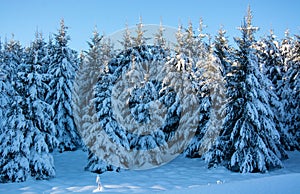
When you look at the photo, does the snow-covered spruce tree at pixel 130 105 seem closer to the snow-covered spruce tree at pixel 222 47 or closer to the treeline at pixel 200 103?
the treeline at pixel 200 103

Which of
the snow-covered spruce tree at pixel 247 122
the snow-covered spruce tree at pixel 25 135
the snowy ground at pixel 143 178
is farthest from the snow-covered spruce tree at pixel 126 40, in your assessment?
the snowy ground at pixel 143 178

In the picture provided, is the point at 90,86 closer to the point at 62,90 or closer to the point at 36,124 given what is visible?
the point at 62,90

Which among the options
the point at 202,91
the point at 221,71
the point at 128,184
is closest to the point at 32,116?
the point at 128,184

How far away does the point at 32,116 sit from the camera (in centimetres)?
1752

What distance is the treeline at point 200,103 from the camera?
17.1 metres

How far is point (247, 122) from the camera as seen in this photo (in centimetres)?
1884

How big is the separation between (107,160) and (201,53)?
12879mm

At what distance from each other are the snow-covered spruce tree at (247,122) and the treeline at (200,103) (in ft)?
0.22

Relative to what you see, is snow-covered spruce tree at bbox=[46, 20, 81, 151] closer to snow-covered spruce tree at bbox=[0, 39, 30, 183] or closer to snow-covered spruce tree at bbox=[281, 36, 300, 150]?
snow-covered spruce tree at bbox=[0, 39, 30, 183]

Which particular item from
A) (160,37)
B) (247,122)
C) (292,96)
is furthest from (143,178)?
(292,96)

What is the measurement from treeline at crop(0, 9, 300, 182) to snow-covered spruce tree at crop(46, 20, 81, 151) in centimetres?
9

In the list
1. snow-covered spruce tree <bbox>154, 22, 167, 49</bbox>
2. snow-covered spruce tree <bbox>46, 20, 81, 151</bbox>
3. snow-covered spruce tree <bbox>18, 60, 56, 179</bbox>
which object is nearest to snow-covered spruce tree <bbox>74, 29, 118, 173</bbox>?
snow-covered spruce tree <bbox>46, 20, 81, 151</bbox>

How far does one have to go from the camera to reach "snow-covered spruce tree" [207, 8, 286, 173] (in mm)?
18375

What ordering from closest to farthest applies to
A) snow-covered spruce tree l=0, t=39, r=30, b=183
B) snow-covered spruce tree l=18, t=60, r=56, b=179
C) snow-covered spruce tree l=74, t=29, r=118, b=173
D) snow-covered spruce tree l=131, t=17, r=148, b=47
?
snow-covered spruce tree l=0, t=39, r=30, b=183, snow-covered spruce tree l=18, t=60, r=56, b=179, snow-covered spruce tree l=74, t=29, r=118, b=173, snow-covered spruce tree l=131, t=17, r=148, b=47
